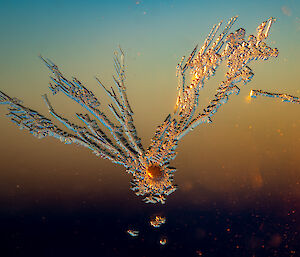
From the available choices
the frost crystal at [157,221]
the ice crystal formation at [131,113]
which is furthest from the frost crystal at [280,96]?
the frost crystal at [157,221]

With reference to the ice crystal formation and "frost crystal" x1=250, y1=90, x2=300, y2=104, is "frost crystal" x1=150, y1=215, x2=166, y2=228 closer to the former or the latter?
the ice crystal formation

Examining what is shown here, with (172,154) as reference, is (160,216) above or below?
below

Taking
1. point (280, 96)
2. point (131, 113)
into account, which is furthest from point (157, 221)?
point (280, 96)

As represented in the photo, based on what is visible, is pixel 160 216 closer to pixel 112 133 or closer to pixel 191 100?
pixel 112 133

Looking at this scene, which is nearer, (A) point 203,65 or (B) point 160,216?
(A) point 203,65

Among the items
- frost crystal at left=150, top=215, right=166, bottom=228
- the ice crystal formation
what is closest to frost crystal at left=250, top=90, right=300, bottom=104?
the ice crystal formation

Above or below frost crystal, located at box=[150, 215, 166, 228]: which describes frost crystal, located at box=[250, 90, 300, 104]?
above

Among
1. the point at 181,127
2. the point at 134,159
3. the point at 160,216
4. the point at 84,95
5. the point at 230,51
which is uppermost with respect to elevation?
the point at 230,51

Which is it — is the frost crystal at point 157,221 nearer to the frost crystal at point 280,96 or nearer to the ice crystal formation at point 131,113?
the ice crystal formation at point 131,113

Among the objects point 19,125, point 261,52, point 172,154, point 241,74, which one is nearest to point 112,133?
point 172,154
